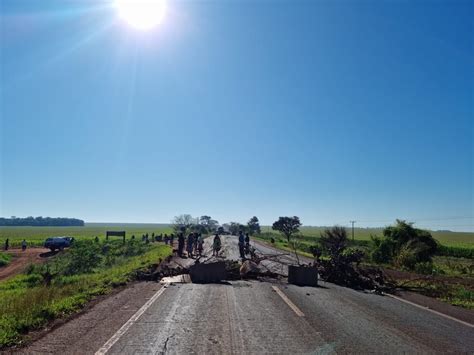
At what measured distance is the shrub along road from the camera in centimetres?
613

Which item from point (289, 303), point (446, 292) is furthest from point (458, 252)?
point (289, 303)

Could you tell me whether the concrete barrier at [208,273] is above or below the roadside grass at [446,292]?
above

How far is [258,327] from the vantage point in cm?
739

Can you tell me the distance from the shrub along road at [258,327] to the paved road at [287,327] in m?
0.02

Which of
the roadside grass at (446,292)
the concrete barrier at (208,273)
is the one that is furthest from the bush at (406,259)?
the concrete barrier at (208,273)

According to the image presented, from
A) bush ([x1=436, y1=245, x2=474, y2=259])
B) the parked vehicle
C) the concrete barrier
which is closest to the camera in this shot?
the concrete barrier

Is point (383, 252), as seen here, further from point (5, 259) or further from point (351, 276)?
point (5, 259)

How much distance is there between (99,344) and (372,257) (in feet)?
93.0

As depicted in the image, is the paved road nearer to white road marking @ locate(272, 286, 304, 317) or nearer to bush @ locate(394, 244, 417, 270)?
white road marking @ locate(272, 286, 304, 317)

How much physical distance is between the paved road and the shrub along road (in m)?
0.02

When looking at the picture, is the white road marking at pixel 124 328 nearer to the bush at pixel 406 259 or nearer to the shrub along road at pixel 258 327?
the shrub along road at pixel 258 327

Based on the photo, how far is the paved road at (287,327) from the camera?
6113 mm

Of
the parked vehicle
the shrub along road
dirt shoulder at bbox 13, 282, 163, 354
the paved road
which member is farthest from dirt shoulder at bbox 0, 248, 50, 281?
the paved road

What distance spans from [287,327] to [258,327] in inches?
22.8
